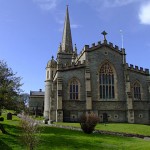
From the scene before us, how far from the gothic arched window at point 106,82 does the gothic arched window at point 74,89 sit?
4.56 m

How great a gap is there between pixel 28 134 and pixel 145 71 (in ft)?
122

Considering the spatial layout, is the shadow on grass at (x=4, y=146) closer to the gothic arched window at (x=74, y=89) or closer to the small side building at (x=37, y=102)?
the gothic arched window at (x=74, y=89)

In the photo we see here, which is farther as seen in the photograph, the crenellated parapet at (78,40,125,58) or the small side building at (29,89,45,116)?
the small side building at (29,89,45,116)

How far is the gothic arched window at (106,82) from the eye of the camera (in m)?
49.0

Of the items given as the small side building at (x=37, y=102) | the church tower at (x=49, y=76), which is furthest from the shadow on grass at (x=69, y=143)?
the small side building at (x=37, y=102)

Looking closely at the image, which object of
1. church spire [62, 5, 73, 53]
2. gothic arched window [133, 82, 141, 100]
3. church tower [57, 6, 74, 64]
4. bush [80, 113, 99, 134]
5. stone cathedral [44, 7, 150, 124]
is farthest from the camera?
church spire [62, 5, 73, 53]

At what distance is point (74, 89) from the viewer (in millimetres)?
47719

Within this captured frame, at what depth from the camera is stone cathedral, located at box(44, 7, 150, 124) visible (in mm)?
46844

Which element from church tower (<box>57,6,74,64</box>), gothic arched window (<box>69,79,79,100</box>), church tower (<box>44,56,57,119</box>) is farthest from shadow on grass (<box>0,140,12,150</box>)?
church tower (<box>57,6,74,64</box>)

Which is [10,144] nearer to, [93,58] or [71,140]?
[71,140]

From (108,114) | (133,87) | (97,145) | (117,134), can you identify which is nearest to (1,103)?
(97,145)

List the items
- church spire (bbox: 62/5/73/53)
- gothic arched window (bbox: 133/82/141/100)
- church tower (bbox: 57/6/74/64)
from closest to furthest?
1. gothic arched window (bbox: 133/82/141/100)
2. church tower (bbox: 57/6/74/64)
3. church spire (bbox: 62/5/73/53)

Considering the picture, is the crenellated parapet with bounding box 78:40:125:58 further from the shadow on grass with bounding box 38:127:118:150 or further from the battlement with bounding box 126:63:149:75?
the shadow on grass with bounding box 38:127:118:150

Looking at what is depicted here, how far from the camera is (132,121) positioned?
47.6 m
